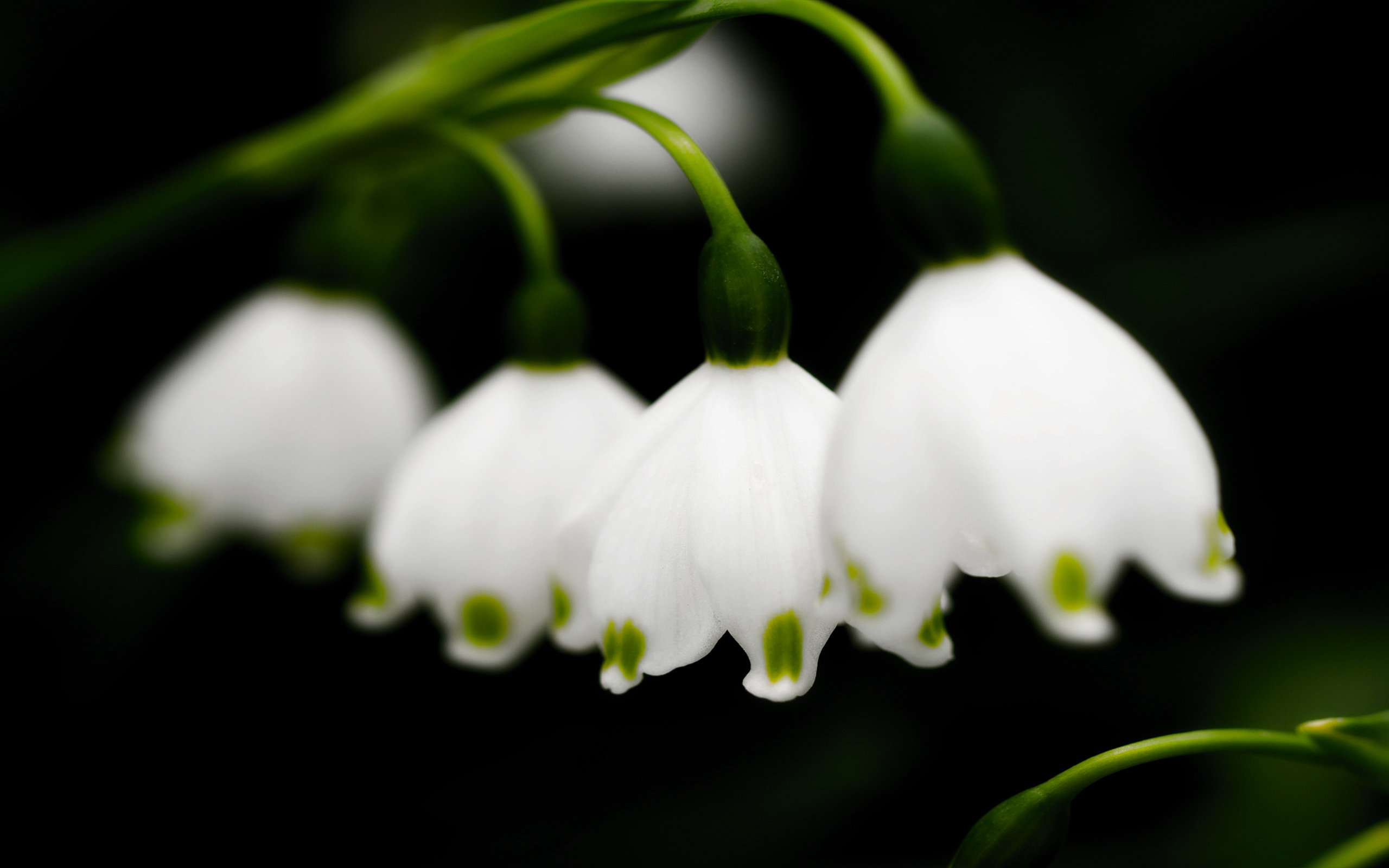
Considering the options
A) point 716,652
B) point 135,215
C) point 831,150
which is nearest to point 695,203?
point 831,150

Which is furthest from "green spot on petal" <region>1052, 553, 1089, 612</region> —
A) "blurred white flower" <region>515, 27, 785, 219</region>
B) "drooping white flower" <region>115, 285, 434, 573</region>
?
"blurred white flower" <region>515, 27, 785, 219</region>

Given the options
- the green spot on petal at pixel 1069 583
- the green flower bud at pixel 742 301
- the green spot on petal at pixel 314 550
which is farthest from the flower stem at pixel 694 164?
the green spot on petal at pixel 314 550

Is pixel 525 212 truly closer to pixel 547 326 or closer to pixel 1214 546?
pixel 547 326

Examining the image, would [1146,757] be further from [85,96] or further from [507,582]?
[85,96]

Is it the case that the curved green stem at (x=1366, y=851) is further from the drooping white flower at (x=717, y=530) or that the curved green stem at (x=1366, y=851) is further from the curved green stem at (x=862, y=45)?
the curved green stem at (x=862, y=45)

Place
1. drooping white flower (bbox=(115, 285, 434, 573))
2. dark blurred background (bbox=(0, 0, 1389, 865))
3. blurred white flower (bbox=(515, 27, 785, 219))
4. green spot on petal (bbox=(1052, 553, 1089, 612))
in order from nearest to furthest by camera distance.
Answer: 1. green spot on petal (bbox=(1052, 553, 1089, 612))
2. drooping white flower (bbox=(115, 285, 434, 573))
3. dark blurred background (bbox=(0, 0, 1389, 865))
4. blurred white flower (bbox=(515, 27, 785, 219))

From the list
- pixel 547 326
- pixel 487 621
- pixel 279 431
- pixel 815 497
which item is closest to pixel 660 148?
pixel 279 431

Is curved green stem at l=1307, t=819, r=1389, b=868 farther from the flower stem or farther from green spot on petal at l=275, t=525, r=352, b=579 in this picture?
green spot on petal at l=275, t=525, r=352, b=579

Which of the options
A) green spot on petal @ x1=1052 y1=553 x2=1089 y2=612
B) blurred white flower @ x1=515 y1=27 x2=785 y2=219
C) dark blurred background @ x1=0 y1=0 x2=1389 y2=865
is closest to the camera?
green spot on petal @ x1=1052 y1=553 x2=1089 y2=612
